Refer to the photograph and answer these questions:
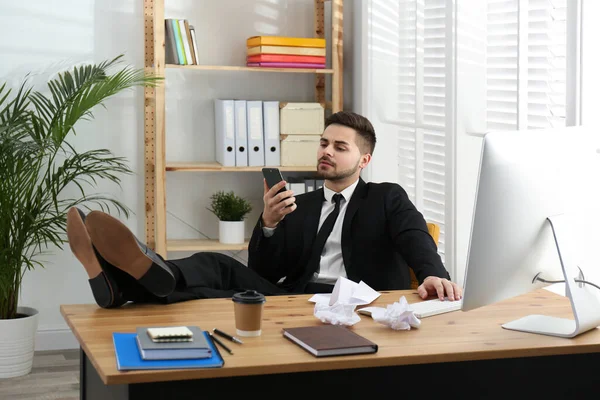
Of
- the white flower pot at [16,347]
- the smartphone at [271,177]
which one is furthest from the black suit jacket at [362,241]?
the white flower pot at [16,347]

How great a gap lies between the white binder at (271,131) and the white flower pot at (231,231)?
1.15 feet

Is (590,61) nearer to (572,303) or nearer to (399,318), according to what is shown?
(572,303)

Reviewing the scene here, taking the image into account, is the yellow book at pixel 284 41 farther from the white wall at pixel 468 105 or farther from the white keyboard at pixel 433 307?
the white keyboard at pixel 433 307

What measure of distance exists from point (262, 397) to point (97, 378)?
524 mm

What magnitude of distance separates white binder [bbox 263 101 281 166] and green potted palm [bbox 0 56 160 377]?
0.58m

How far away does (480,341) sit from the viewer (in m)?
2.00

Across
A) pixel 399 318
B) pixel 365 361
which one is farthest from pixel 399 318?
pixel 365 361

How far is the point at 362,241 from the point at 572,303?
1132 millimetres

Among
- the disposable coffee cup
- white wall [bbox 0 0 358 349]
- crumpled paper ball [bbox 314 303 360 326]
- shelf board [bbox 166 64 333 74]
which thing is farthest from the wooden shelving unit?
the disposable coffee cup

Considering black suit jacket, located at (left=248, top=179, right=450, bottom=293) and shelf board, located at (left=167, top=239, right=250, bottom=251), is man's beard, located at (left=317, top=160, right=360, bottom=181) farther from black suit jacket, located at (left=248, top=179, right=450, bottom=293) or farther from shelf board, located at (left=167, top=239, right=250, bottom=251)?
shelf board, located at (left=167, top=239, right=250, bottom=251)

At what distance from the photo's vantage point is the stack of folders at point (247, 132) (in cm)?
433

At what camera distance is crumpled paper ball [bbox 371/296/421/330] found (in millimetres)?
2066

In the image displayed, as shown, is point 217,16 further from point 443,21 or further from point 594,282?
point 594,282

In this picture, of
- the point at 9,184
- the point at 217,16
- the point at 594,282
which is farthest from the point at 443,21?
the point at 9,184
